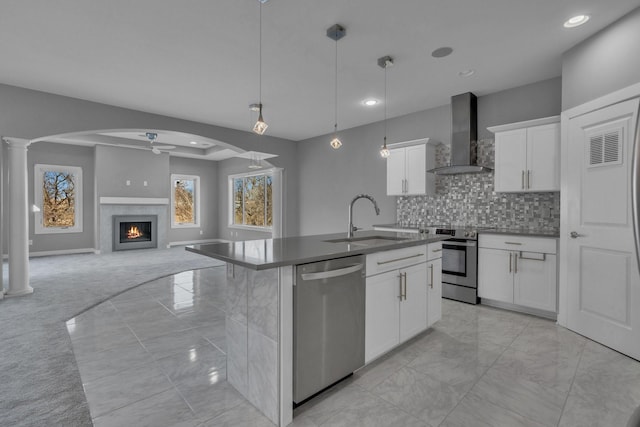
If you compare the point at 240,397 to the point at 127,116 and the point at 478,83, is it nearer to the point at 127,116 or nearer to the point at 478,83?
the point at 478,83

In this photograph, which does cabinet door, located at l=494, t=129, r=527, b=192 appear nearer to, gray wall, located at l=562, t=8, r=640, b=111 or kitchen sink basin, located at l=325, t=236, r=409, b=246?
gray wall, located at l=562, t=8, r=640, b=111

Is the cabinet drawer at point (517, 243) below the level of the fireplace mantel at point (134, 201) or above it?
below

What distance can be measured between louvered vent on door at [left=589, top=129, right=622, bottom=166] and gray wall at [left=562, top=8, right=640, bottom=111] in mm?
369

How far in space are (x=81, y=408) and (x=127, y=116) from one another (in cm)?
414

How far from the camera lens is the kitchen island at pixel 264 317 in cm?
167

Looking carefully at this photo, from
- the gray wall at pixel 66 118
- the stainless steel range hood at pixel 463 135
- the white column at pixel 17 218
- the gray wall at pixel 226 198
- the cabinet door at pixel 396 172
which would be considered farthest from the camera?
the gray wall at pixel 226 198

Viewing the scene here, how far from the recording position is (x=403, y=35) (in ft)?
9.23

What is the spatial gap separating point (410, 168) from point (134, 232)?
7541mm

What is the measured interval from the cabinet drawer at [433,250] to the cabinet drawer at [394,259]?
0.08 metres

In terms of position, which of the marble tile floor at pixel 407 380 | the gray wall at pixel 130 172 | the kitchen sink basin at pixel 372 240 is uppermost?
the gray wall at pixel 130 172

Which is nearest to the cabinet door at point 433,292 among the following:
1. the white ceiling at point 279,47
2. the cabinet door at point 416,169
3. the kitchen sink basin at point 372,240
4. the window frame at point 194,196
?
the kitchen sink basin at point 372,240

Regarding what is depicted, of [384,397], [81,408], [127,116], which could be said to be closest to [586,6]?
[384,397]

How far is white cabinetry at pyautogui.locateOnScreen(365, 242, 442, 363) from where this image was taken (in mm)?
2203

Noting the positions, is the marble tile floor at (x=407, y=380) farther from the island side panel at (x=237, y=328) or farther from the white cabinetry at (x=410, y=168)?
the white cabinetry at (x=410, y=168)
